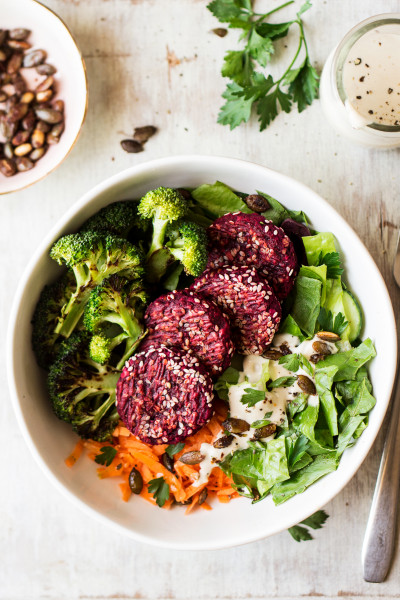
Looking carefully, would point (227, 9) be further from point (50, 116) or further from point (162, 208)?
point (162, 208)

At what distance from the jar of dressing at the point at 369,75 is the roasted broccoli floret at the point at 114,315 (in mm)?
1073

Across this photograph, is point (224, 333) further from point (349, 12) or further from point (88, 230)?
point (349, 12)

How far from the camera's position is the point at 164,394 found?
1904 mm

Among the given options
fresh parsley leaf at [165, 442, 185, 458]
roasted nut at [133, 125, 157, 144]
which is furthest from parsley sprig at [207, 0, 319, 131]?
fresh parsley leaf at [165, 442, 185, 458]

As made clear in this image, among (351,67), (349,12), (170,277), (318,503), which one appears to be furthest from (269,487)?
(349,12)

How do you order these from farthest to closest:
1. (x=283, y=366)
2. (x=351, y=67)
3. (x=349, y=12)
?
(x=349, y=12) < (x=351, y=67) < (x=283, y=366)

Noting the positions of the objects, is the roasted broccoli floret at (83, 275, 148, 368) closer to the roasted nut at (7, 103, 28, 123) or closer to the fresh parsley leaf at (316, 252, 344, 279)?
the fresh parsley leaf at (316, 252, 344, 279)

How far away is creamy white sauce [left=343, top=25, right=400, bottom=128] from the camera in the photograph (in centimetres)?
215

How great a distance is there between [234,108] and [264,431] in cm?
126

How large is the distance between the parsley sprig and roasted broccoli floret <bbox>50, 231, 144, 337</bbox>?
29.1 inches

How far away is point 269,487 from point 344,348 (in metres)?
0.56

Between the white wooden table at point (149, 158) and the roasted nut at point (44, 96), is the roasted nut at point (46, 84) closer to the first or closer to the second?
the roasted nut at point (44, 96)

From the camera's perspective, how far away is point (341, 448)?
1.91 metres

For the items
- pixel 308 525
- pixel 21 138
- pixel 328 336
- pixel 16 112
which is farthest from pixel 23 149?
pixel 308 525
